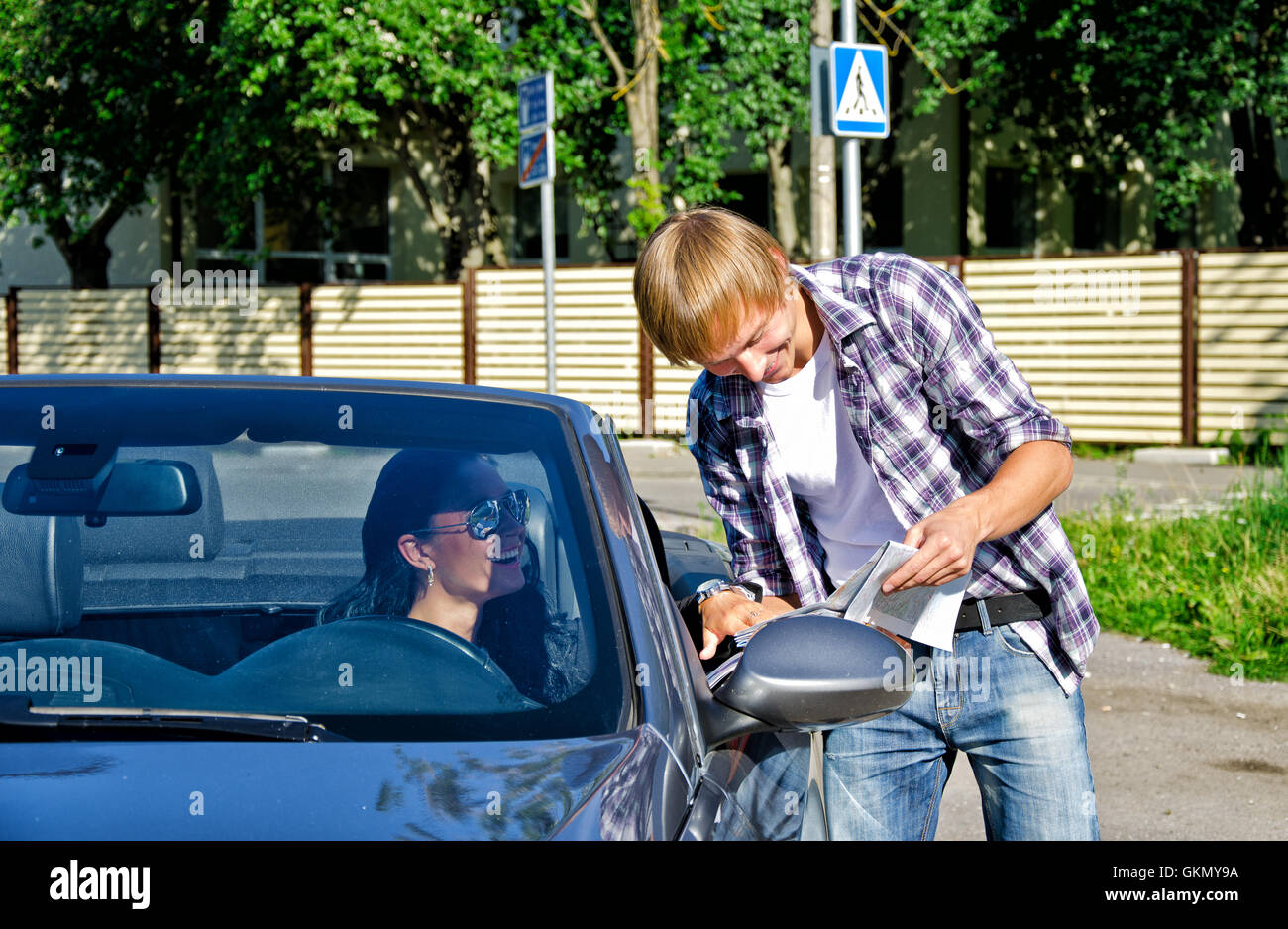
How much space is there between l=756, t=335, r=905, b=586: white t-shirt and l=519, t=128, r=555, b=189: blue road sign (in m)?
7.05

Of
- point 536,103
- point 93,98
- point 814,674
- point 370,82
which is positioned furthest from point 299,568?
point 93,98

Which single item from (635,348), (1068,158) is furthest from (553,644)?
(1068,158)

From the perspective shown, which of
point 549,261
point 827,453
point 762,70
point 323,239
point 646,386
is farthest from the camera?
point 323,239

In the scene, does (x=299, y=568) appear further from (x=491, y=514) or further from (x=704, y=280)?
(x=704, y=280)

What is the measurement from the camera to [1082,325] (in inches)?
558

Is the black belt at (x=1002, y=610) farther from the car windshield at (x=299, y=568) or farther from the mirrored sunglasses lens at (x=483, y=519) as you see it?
the mirrored sunglasses lens at (x=483, y=519)

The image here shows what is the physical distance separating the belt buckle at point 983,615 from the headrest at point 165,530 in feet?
4.16

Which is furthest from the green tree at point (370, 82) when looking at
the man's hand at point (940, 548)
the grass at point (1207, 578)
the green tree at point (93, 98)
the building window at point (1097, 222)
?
the man's hand at point (940, 548)

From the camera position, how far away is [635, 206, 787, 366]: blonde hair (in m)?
2.12

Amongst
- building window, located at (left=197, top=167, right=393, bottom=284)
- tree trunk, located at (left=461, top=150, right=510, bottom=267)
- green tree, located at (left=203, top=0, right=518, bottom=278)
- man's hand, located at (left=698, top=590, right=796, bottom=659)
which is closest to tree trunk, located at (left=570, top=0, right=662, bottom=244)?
green tree, located at (left=203, top=0, right=518, bottom=278)

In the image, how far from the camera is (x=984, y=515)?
211cm

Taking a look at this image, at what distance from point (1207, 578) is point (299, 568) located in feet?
17.5

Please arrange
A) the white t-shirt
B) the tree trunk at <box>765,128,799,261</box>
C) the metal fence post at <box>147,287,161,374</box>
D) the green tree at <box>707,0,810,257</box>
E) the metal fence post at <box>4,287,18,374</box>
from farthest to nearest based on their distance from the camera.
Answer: the tree trunk at <box>765,128,799,261</box> < the metal fence post at <box>4,287,18,374</box> < the metal fence post at <box>147,287,161,374</box> < the green tree at <box>707,0,810,257</box> < the white t-shirt

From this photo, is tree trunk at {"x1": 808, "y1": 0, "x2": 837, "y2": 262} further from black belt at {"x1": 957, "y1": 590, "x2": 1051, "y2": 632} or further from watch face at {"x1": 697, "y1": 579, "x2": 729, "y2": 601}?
black belt at {"x1": 957, "y1": 590, "x2": 1051, "y2": 632}
